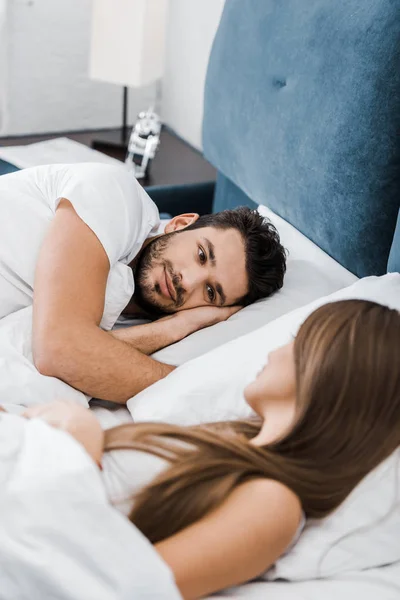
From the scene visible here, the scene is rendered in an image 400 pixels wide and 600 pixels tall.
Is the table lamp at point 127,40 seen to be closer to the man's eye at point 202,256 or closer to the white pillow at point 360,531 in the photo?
the man's eye at point 202,256

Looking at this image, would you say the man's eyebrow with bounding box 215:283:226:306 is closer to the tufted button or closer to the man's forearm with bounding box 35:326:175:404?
the man's forearm with bounding box 35:326:175:404

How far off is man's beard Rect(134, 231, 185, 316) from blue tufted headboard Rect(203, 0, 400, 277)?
11.3 inches

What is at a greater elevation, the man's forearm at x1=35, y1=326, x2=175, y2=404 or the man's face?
the man's face

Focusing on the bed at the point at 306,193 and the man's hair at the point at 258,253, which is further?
the man's hair at the point at 258,253

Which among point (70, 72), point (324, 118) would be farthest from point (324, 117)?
point (70, 72)

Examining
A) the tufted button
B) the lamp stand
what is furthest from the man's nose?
the lamp stand

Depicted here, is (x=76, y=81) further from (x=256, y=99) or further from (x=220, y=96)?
(x=256, y=99)

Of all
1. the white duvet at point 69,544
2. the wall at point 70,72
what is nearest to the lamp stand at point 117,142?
the wall at point 70,72

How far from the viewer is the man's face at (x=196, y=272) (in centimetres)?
132

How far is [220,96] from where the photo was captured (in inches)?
69.1

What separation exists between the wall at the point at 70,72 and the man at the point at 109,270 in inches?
50.2

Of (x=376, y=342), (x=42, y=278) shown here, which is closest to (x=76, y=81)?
(x=42, y=278)

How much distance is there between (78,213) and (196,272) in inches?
9.5

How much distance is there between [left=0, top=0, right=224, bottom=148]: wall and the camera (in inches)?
99.7
